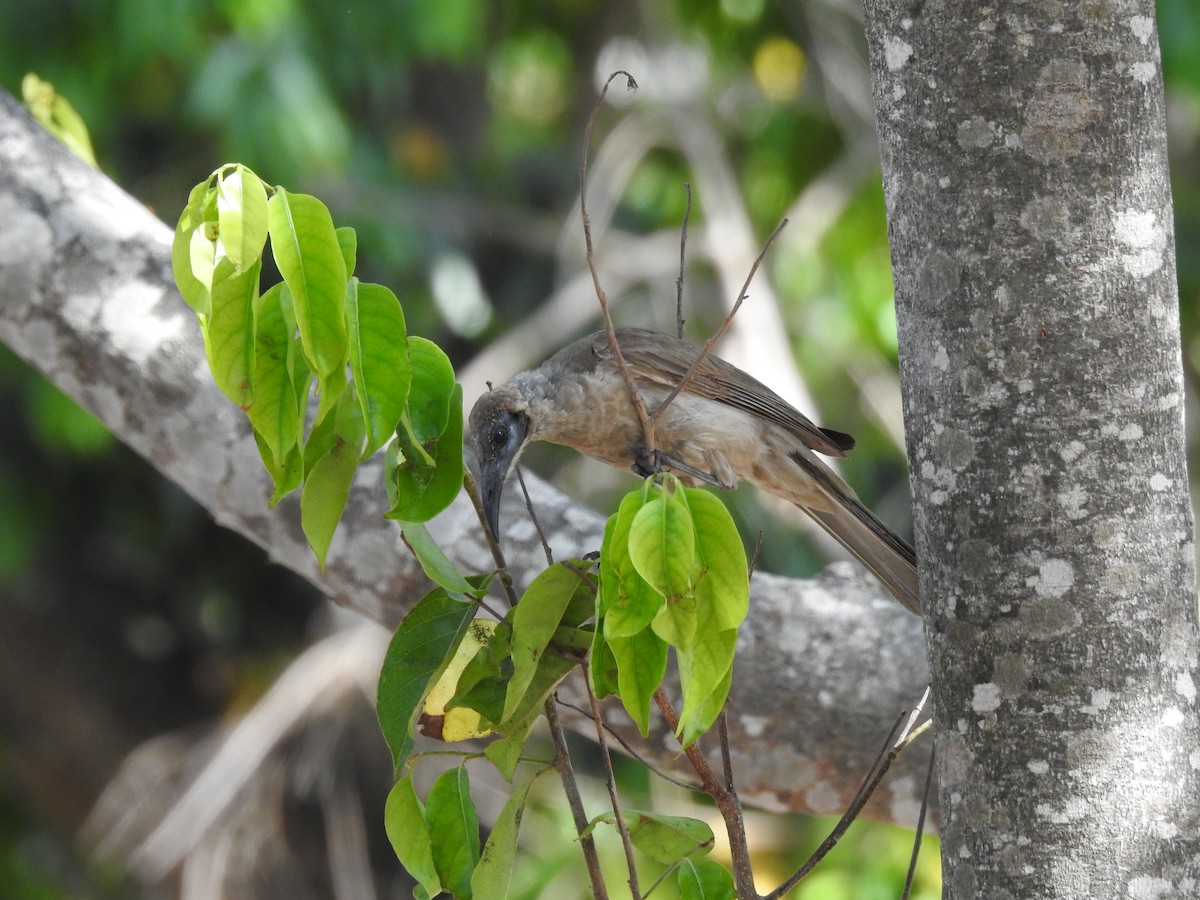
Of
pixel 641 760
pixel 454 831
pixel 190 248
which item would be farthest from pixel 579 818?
pixel 190 248

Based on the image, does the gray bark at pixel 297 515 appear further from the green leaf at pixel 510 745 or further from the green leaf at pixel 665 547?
the green leaf at pixel 665 547

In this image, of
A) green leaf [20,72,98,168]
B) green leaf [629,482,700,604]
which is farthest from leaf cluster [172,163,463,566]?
green leaf [20,72,98,168]

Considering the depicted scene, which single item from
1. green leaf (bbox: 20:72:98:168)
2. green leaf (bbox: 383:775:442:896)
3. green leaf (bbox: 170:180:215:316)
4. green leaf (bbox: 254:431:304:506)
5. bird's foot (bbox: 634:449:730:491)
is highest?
green leaf (bbox: 20:72:98:168)

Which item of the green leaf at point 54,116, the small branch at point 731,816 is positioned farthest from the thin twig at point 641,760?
the green leaf at point 54,116

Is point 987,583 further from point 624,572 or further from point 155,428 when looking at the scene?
point 155,428

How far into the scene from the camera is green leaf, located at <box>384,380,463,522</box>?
Result: 1.45 metres

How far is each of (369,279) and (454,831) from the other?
4.41 m

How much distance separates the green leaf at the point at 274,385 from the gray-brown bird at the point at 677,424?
164cm

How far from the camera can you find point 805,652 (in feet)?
9.26

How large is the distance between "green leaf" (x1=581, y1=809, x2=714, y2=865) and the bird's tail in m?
1.22

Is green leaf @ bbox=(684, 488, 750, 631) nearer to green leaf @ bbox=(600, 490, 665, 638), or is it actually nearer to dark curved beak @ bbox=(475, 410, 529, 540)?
green leaf @ bbox=(600, 490, 665, 638)

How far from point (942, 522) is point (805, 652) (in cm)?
131

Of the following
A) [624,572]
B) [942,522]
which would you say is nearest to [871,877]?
[942,522]

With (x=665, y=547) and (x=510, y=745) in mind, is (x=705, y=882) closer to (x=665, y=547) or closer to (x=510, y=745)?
(x=510, y=745)
